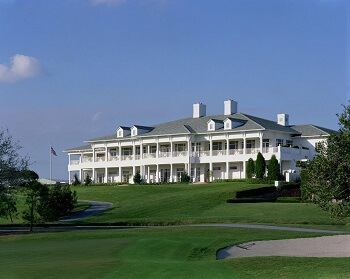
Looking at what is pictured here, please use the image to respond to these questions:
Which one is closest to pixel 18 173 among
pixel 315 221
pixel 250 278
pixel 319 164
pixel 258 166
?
pixel 315 221

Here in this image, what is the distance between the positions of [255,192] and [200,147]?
24530 mm

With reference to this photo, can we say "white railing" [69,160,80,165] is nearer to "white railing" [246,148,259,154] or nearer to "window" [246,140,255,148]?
"window" [246,140,255,148]

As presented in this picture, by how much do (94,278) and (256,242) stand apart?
Answer: 40.7ft

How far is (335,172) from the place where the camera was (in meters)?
23.7

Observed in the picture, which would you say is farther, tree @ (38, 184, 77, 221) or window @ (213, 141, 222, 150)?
window @ (213, 141, 222, 150)

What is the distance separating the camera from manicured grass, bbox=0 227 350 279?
61.2 feet

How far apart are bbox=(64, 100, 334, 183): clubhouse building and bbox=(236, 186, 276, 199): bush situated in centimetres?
1231

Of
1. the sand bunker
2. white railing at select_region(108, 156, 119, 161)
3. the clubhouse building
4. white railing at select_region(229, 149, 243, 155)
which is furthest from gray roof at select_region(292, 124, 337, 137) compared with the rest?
the sand bunker

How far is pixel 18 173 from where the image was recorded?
39.1 m

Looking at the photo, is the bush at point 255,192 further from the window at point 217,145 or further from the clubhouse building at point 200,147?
the window at point 217,145

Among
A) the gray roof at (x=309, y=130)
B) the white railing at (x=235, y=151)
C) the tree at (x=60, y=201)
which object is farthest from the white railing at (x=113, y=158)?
the tree at (x=60, y=201)

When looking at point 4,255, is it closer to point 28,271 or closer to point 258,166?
point 28,271

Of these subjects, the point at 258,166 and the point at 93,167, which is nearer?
the point at 258,166

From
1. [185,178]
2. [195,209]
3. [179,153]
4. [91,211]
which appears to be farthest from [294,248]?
[179,153]
